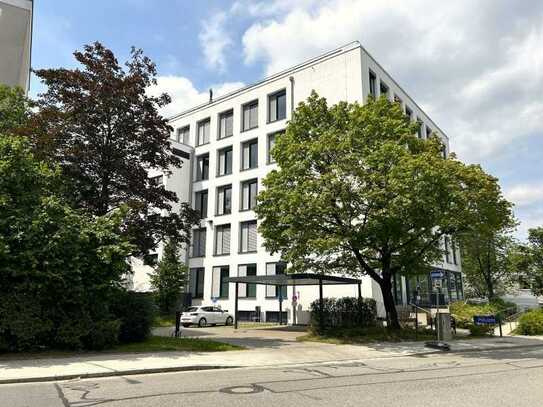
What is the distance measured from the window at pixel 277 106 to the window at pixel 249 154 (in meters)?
2.55

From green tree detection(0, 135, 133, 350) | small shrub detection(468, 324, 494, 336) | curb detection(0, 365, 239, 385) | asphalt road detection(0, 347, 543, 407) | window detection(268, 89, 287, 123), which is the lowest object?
asphalt road detection(0, 347, 543, 407)

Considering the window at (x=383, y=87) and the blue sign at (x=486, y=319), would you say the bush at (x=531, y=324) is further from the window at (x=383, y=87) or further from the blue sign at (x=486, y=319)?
the window at (x=383, y=87)

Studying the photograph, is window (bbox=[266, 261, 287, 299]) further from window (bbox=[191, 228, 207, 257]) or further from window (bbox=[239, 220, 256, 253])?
window (bbox=[191, 228, 207, 257])

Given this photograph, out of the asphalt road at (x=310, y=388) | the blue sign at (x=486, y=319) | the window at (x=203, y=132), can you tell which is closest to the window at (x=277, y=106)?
the window at (x=203, y=132)

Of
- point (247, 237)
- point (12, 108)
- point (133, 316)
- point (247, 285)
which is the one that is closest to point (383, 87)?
point (247, 237)

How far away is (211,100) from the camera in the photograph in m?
44.0

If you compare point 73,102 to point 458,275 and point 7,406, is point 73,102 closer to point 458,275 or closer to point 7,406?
point 7,406

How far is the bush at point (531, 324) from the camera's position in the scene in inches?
995

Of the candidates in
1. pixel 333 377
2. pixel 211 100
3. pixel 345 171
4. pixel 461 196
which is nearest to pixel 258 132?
pixel 211 100

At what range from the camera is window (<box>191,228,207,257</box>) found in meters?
41.1

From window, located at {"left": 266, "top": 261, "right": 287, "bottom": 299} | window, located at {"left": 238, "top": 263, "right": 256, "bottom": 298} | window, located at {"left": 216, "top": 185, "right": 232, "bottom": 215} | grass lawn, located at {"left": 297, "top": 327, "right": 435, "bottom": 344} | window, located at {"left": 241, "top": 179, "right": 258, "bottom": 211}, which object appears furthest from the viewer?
window, located at {"left": 216, "top": 185, "right": 232, "bottom": 215}

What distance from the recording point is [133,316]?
A: 17.4m

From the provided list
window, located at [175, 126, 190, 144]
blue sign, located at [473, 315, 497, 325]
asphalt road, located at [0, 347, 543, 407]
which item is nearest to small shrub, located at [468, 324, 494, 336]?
blue sign, located at [473, 315, 497, 325]

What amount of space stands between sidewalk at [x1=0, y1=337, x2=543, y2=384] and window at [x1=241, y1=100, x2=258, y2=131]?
77.6ft
